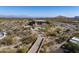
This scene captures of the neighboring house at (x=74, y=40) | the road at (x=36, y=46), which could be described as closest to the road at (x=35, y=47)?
the road at (x=36, y=46)

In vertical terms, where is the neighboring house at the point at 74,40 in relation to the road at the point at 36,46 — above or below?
above

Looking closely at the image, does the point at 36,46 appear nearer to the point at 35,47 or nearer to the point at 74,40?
the point at 35,47

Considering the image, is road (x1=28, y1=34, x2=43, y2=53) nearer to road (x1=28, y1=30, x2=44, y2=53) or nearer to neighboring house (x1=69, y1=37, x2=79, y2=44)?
road (x1=28, y1=30, x2=44, y2=53)

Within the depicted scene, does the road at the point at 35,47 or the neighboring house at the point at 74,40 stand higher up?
the neighboring house at the point at 74,40

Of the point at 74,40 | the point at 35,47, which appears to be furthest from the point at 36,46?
the point at 74,40

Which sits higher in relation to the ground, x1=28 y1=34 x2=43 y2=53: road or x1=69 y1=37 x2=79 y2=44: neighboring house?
x1=69 y1=37 x2=79 y2=44: neighboring house

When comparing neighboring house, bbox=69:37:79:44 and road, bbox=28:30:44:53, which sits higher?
neighboring house, bbox=69:37:79:44

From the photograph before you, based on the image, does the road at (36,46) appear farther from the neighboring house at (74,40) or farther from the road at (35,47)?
the neighboring house at (74,40)

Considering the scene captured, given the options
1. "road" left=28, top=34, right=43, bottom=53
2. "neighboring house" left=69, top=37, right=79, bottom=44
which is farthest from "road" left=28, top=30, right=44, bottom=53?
"neighboring house" left=69, top=37, right=79, bottom=44
